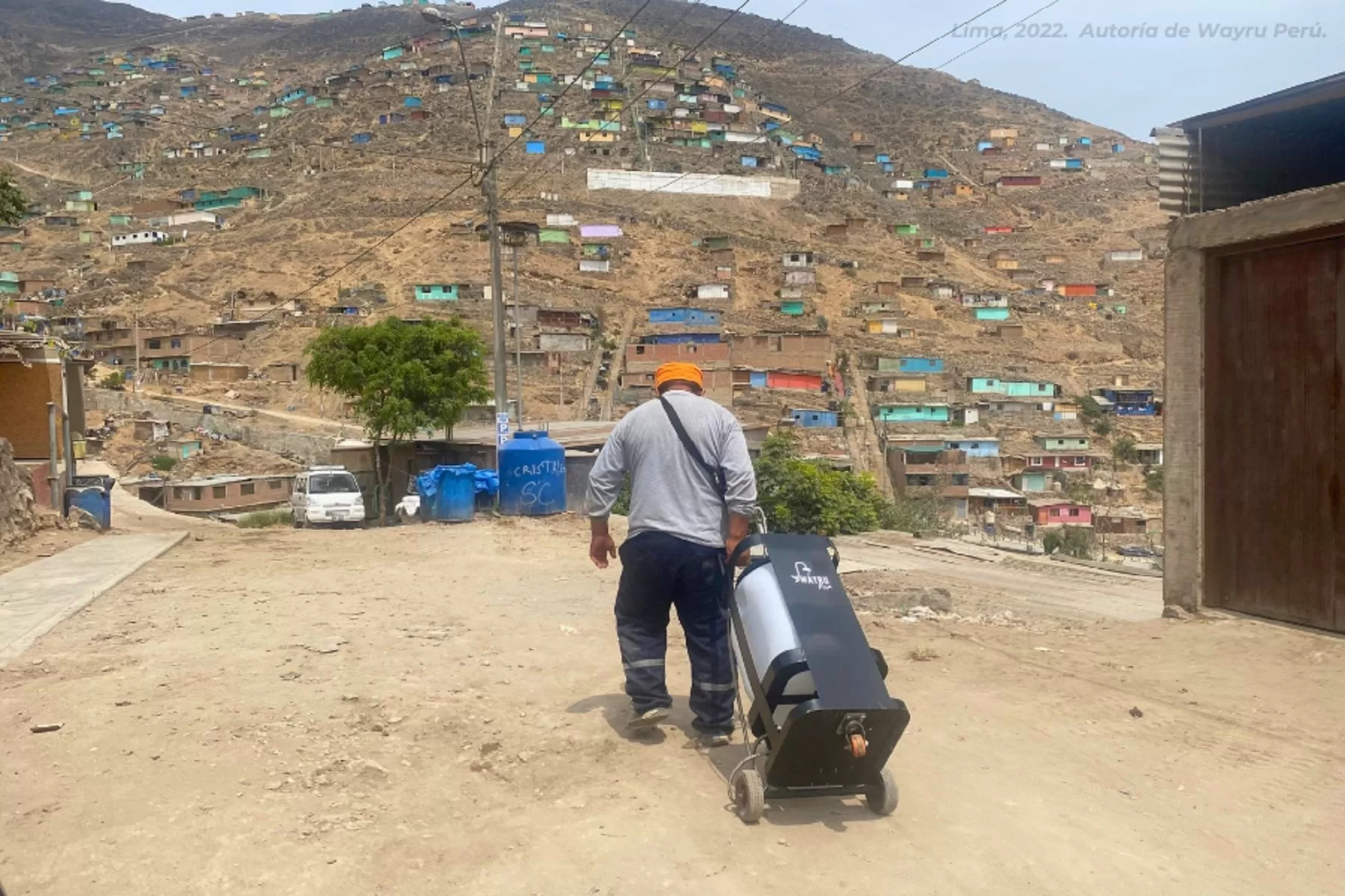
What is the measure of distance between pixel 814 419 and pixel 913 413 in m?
6.22

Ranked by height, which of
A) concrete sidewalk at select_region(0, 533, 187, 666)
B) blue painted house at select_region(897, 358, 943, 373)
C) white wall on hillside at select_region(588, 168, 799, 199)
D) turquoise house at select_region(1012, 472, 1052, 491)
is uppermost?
white wall on hillside at select_region(588, 168, 799, 199)

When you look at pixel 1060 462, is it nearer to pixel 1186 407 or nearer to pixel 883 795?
pixel 1186 407

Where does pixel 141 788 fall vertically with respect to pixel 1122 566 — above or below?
above

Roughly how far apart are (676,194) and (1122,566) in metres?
72.4

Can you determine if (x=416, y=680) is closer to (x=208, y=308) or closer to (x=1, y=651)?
(x=1, y=651)

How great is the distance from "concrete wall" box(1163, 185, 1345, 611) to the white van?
18120 millimetres

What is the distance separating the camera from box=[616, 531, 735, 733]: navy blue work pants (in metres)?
3.88

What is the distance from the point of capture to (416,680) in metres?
4.81

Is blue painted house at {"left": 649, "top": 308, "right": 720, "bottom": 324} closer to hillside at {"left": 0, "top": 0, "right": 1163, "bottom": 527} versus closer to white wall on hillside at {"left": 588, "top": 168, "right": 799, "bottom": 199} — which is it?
hillside at {"left": 0, "top": 0, "right": 1163, "bottom": 527}

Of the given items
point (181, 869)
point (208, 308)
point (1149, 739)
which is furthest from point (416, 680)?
point (208, 308)

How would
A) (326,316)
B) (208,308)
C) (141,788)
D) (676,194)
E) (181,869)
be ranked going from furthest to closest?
(676,194) < (208,308) < (326,316) < (141,788) < (181,869)

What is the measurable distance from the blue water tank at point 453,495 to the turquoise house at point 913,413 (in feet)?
128

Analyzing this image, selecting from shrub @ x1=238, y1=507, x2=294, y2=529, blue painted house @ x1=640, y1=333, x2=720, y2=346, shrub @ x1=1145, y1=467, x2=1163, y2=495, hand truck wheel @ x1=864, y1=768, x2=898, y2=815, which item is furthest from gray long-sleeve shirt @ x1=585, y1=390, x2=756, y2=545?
blue painted house @ x1=640, y1=333, x2=720, y2=346

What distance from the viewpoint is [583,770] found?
3.72 metres
